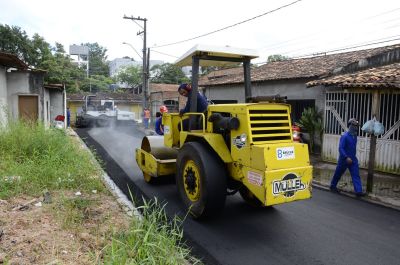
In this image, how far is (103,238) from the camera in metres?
4.05

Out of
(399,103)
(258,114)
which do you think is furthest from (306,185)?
(399,103)

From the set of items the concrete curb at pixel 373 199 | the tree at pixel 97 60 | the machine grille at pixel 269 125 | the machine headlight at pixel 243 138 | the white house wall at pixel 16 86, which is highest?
the tree at pixel 97 60

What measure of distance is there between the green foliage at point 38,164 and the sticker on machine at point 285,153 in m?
3.58

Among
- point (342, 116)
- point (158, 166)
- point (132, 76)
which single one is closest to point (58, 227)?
point (158, 166)

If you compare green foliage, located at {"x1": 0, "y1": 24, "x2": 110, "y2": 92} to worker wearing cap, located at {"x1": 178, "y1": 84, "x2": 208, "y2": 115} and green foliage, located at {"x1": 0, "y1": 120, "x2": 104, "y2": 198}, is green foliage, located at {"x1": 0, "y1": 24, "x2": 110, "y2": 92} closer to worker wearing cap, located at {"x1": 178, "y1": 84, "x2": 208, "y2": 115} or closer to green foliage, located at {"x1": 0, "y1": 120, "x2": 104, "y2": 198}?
green foliage, located at {"x1": 0, "y1": 120, "x2": 104, "y2": 198}

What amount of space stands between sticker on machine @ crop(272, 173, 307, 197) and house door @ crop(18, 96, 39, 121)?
12.4 meters

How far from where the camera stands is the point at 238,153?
488 centimetres

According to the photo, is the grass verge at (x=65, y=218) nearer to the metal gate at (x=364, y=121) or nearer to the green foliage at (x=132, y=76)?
the metal gate at (x=364, y=121)

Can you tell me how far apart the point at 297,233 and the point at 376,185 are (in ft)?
14.3

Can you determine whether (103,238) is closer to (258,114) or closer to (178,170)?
(178,170)

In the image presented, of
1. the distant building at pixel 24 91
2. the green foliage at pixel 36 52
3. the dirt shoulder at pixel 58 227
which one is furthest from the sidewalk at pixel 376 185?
the green foliage at pixel 36 52

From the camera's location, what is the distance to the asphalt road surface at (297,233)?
13.9 feet

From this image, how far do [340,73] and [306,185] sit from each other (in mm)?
8206

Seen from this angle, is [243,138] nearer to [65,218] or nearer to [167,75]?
[65,218]
